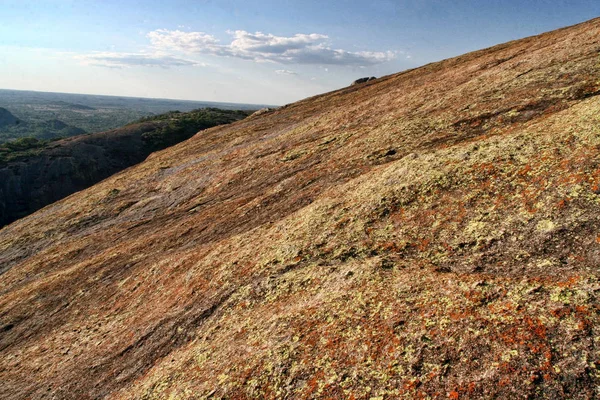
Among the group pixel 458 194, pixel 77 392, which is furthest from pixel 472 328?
pixel 77 392

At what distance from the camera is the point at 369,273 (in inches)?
568

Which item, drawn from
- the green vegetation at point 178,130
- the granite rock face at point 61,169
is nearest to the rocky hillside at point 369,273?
the granite rock face at point 61,169

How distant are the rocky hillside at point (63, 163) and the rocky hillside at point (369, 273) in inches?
2705

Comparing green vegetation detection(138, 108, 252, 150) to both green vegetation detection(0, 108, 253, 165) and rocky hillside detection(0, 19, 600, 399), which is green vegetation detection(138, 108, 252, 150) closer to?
green vegetation detection(0, 108, 253, 165)

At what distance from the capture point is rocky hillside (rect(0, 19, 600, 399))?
32.5ft

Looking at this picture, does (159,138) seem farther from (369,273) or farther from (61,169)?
(369,273)

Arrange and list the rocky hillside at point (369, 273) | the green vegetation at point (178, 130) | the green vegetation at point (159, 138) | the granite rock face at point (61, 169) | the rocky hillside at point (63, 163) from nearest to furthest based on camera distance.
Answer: the rocky hillside at point (369, 273) → the granite rock face at point (61, 169) → the rocky hillside at point (63, 163) → the green vegetation at point (159, 138) → the green vegetation at point (178, 130)

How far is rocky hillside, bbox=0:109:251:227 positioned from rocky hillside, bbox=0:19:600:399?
68709mm

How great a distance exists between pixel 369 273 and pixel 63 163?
11015cm

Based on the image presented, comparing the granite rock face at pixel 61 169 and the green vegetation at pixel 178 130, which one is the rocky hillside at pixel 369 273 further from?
the green vegetation at pixel 178 130

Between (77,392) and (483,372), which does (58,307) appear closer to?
(77,392)

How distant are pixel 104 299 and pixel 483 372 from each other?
73.5 feet

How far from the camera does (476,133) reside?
2320cm

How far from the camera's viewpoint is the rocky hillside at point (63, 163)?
90188 mm
